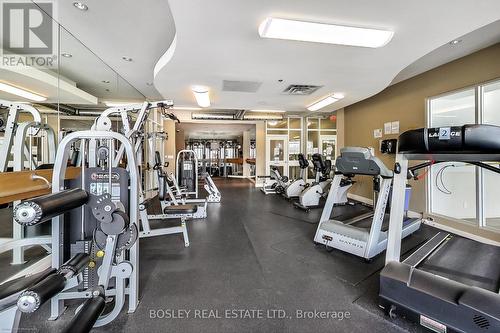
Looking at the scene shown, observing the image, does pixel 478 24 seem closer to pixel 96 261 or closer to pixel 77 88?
pixel 96 261

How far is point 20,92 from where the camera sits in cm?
223

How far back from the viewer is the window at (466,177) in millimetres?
3502

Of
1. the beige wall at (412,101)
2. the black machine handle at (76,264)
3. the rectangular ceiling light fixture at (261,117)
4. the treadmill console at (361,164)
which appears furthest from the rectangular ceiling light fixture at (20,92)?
Result: the rectangular ceiling light fixture at (261,117)

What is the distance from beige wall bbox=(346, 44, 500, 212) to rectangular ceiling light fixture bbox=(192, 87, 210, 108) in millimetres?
4218

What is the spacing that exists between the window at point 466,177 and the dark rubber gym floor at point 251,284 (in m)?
0.89

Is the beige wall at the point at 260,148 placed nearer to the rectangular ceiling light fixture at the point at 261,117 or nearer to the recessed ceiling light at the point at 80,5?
the rectangular ceiling light fixture at the point at 261,117

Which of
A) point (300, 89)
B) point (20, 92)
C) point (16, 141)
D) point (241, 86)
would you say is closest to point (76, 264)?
point (16, 141)

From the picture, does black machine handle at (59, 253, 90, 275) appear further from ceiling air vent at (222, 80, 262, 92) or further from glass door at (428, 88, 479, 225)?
glass door at (428, 88, 479, 225)

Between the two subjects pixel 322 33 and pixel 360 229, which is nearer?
pixel 322 33

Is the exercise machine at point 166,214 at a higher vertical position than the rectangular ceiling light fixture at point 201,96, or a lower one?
lower

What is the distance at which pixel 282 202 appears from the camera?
5.99 metres

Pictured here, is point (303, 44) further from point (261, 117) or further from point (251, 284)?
point (261, 117)

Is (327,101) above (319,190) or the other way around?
above

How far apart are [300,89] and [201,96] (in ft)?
7.10
